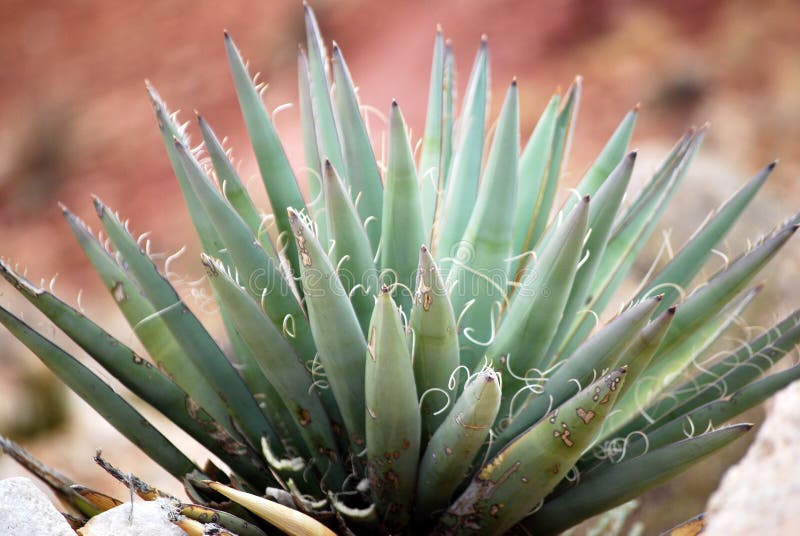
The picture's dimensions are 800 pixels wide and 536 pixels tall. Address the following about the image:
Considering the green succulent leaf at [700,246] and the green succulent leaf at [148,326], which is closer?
the green succulent leaf at [148,326]

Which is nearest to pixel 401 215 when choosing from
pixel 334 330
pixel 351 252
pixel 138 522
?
pixel 351 252

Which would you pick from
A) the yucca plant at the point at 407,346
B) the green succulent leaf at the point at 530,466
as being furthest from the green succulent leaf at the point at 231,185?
the green succulent leaf at the point at 530,466

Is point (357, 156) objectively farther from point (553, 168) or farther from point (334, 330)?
point (553, 168)

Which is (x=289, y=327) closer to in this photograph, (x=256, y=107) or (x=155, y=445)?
(x=155, y=445)

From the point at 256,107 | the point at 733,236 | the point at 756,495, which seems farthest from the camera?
the point at 733,236

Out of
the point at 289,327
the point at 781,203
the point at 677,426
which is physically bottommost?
the point at 677,426

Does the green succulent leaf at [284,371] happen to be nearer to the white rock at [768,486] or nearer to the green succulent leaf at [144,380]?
the green succulent leaf at [144,380]

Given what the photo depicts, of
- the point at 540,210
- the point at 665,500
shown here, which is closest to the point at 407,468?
the point at 540,210
